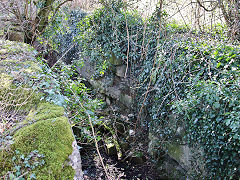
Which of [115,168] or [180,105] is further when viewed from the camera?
[115,168]

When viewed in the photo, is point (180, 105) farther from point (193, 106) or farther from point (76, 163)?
point (76, 163)

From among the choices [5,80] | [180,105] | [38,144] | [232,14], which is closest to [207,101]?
[180,105]

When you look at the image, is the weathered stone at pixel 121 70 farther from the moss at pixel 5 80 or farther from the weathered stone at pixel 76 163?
the weathered stone at pixel 76 163

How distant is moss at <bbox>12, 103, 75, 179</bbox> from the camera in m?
1.30

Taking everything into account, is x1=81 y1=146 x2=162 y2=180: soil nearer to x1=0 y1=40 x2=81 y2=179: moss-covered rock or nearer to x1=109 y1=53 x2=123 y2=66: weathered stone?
x1=0 y1=40 x2=81 y2=179: moss-covered rock

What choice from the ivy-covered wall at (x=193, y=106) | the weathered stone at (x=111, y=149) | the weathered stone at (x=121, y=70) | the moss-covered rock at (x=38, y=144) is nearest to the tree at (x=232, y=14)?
the ivy-covered wall at (x=193, y=106)

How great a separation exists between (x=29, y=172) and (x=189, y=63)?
258 centimetres

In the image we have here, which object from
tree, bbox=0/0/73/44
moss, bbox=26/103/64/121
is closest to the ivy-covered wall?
→ moss, bbox=26/103/64/121

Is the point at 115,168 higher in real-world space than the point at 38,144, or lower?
lower

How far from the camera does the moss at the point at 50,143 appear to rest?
130 centimetres

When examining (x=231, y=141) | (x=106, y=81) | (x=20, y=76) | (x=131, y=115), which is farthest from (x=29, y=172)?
(x=106, y=81)

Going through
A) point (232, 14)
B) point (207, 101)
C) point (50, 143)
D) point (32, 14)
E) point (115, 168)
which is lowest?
point (115, 168)

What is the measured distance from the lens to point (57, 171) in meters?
1.30

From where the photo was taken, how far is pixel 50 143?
142 centimetres
